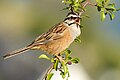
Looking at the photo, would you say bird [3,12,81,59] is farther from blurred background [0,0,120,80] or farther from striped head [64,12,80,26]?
blurred background [0,0,120,80]

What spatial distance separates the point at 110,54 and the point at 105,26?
1.52 m

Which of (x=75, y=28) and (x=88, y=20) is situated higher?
(x=75, y=28)

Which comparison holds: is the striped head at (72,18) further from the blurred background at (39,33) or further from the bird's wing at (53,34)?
the blurred background at (39,33)

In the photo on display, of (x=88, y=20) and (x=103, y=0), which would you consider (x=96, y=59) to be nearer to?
(x=88, y=20)

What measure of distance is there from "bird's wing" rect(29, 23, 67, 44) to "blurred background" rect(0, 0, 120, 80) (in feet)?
17.9

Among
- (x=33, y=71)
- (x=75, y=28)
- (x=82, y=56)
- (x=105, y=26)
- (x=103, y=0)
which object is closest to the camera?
(x=103, y=0)

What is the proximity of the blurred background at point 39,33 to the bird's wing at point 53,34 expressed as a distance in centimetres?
546

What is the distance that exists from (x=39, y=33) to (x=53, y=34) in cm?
633

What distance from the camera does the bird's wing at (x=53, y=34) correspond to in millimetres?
3432

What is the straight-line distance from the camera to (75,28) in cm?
330

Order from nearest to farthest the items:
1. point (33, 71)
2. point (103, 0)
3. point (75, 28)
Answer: point (103, 0) → point (75, 28) → point (33, 71)

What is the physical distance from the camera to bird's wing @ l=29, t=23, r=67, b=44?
3.43 meters

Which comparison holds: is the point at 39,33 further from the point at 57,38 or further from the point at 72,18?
the point at 72,18

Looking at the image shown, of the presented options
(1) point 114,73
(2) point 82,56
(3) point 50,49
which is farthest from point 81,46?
(3) point 50,49
